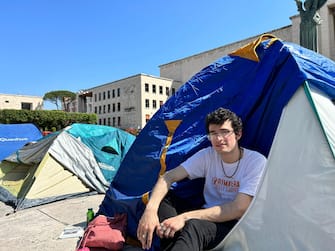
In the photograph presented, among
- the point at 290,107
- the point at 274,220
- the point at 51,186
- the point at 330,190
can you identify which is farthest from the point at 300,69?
the point at 51,186

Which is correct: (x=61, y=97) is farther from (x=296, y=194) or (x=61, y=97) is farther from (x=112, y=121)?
(x=296, y=194)

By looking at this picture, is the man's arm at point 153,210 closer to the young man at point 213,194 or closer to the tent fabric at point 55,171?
the young man at point 213,194

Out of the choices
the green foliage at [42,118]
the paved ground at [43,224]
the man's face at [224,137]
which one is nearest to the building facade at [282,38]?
the green foliage at [42,118]

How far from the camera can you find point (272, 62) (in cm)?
255

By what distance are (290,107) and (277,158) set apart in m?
0.41

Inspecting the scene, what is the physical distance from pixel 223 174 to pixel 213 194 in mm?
209

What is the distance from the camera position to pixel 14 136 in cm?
796

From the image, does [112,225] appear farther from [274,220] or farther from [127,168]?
[274,220]

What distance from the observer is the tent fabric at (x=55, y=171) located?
18.0 feet

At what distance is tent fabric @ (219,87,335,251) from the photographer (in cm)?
191

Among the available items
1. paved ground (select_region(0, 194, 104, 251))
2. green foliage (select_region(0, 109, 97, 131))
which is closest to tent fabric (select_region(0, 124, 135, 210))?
paved ground (select_region(0, 194, 104, 251))

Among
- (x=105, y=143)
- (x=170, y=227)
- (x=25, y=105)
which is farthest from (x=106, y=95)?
(x=170, y=227)

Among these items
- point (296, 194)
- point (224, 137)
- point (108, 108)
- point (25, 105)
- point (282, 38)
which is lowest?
point (296, 194)

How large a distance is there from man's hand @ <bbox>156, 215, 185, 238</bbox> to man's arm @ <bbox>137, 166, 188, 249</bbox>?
65 mm
